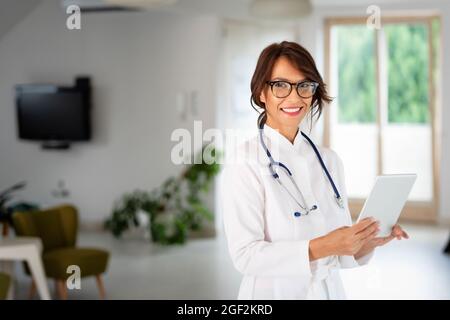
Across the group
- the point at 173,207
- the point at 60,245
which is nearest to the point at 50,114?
the point at 173,207

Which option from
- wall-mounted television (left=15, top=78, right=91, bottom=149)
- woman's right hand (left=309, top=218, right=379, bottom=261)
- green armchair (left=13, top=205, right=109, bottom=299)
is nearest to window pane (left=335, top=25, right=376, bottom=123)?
wall-mounted television (left=15, top=78, right=91, bottom=149)

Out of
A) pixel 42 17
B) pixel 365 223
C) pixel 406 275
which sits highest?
pixel 42 17

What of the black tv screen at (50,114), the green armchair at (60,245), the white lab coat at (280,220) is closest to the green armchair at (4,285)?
the green armchair at (60,245)

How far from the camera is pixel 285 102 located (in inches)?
40.0

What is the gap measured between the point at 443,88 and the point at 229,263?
223cm

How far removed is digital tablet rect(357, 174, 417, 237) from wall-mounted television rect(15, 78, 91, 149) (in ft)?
14.0

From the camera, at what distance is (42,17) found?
520cm

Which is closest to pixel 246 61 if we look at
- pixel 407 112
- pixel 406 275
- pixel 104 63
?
pixel 104 63

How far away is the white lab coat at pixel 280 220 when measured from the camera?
0.99 metres

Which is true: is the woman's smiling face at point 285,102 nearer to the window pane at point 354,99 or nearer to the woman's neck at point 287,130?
the woman's neck at point 287,130

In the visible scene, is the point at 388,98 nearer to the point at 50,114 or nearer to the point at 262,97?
the point at 50,114

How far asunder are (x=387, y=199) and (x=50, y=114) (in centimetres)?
443

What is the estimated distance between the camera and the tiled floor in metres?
3.35
